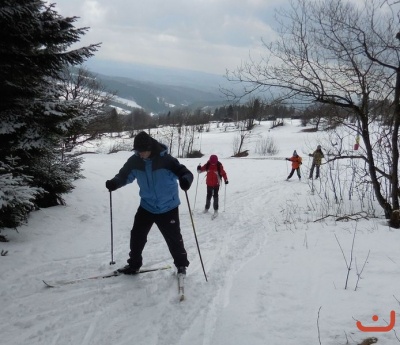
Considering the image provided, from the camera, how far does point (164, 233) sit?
184 inches

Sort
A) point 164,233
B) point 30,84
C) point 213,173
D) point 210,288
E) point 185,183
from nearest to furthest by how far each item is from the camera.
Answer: point 185,183 → point 210,288 → point 164,233 → point 30,84 → point 213,173

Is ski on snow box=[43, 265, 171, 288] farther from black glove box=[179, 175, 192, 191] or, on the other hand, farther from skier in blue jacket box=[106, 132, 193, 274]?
black glove box=[179, 175, 192, 191]

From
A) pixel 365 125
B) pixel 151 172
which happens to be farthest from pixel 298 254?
pixel 365 125

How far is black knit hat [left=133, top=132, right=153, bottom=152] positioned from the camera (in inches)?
169

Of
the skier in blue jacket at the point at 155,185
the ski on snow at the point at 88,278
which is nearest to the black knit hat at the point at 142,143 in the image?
the skier in blue jacket at the point at 155,185

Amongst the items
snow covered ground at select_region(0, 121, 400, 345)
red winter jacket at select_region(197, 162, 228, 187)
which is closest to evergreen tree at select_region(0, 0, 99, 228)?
snow covered ground at select_region(0, 121, 400, 345)

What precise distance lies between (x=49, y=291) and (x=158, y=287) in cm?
146

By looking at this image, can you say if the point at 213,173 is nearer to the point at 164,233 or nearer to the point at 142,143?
the point at 164,233

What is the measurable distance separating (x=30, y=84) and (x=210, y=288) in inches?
186

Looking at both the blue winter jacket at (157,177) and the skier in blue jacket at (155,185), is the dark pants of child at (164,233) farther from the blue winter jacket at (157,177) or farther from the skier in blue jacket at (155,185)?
the blue winter jacket at (157,177)

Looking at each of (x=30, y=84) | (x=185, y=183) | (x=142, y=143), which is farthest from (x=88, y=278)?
(x=30, y=84)

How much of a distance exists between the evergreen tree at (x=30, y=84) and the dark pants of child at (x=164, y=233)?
1.62m

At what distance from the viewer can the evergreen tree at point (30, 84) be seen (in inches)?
200

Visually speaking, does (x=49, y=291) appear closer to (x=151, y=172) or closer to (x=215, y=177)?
(x=151, y=172)
